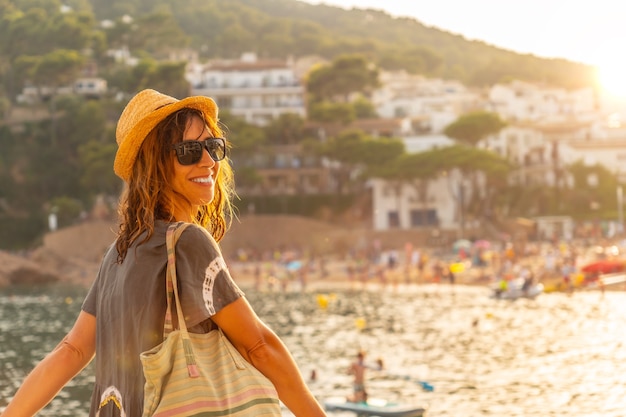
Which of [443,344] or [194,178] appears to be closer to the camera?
[194,178]

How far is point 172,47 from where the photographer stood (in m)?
120

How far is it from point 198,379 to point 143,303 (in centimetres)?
22

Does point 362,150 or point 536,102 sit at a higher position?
point 536,102

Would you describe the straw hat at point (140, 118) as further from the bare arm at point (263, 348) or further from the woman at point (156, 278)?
the bare arm at point (263, 348)

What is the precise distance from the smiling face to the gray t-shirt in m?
0.11

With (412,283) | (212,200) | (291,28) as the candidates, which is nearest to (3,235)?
(412,283)

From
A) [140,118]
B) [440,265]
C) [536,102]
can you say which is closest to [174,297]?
[140,118]

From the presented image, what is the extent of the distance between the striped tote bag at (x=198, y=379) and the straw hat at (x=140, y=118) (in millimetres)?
303

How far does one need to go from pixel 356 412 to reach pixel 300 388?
17228mm

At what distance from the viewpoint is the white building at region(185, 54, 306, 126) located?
8362 centimetres

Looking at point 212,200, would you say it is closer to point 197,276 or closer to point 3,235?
point 197,276

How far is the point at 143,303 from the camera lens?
262 cm

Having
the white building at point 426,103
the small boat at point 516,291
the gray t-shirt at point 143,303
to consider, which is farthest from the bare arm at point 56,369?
the white building at point 426,103

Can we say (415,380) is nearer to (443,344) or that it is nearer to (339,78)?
(443,344)
